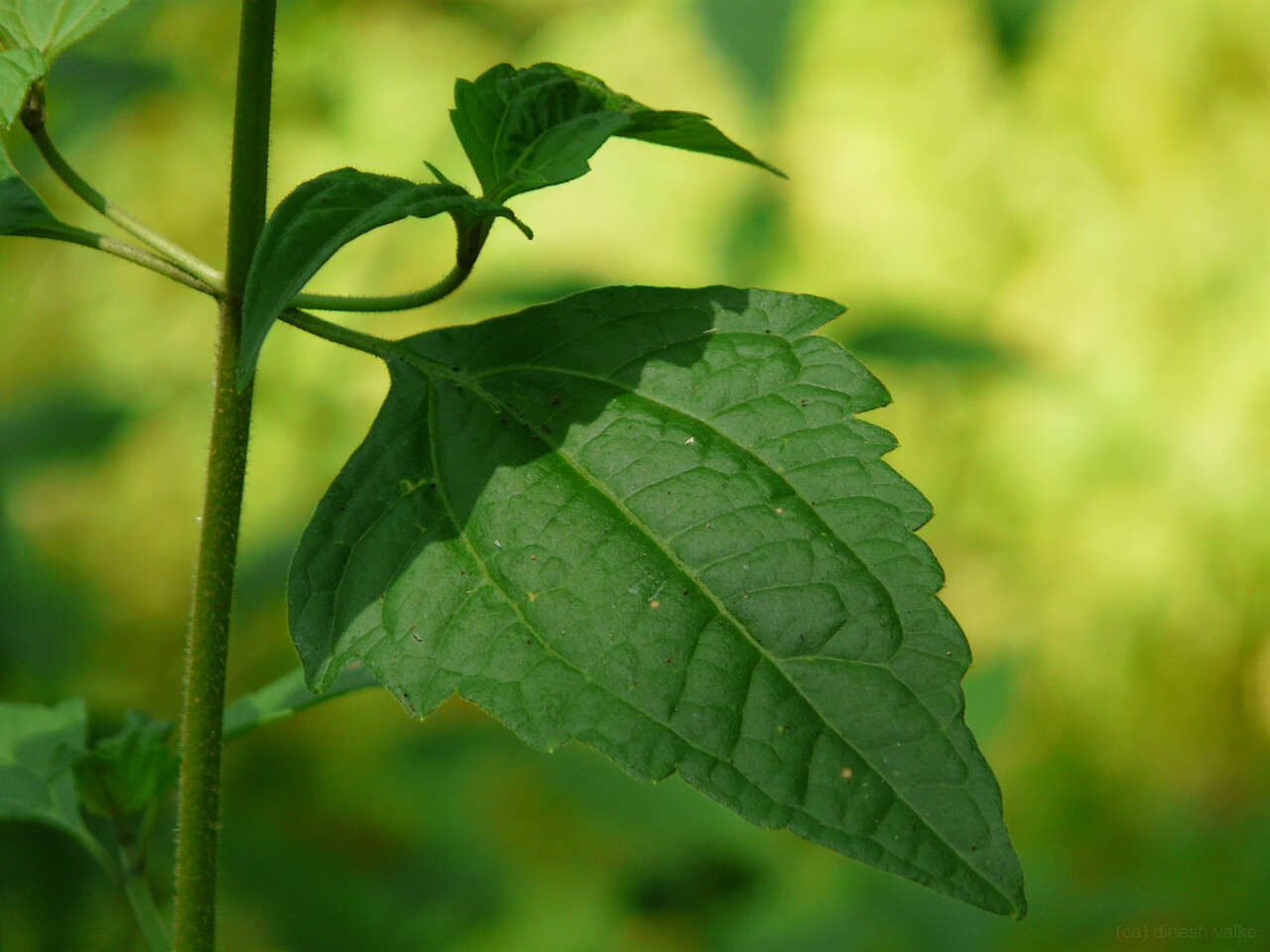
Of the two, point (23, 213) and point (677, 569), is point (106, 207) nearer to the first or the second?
point (23, 213)

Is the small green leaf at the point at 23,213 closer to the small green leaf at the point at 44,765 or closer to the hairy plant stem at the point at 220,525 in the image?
the hairy plant stem at the point at 220,525

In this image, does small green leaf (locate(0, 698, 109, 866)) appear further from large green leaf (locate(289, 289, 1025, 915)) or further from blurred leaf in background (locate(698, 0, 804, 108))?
blurred leaf in background (locate(698, 0, 804, 108))

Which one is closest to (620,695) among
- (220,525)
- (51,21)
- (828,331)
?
(220,525)

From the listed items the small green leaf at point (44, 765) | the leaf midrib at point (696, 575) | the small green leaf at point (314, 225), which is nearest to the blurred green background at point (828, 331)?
the small green leaf at point (44, 765)

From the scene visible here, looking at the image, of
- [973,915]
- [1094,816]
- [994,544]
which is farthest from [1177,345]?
[973,915]

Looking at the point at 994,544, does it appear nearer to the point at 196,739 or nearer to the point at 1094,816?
the point at 1094,816

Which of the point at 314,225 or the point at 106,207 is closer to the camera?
the point at 314,225
